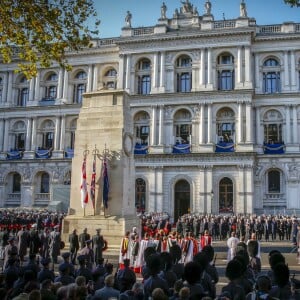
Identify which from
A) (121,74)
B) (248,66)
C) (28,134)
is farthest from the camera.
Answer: (28,134)

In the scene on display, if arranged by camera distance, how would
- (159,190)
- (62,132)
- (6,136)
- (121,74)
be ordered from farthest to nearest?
(6,136) → (62,132) → (121,74) → (159,190)

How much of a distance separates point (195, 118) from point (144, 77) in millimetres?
7751

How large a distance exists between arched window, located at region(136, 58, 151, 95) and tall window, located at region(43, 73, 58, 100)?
35.1 feet

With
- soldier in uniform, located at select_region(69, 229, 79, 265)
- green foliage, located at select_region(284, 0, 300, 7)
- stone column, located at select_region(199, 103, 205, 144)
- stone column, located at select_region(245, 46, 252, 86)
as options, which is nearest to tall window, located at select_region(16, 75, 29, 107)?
stone column, located at select_region(199, 103, 205, 144)

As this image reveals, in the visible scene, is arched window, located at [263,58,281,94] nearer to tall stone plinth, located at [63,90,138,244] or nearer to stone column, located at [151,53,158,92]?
stone column, located at [151,53,158,92]

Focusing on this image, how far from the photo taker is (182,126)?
42.5 metres

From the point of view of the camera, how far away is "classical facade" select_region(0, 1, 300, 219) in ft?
130

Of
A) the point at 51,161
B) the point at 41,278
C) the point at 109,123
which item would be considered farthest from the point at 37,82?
the point at 41,278

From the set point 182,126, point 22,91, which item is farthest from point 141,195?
point 22,91

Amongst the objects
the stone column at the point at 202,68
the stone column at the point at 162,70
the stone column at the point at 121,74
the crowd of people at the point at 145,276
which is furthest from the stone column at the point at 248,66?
the crowd of people at the point at 145,276

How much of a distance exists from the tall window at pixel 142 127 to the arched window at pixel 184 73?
458cm

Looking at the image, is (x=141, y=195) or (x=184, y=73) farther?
(x=184, y=73)

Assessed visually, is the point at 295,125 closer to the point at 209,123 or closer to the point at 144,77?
the point at 209,123

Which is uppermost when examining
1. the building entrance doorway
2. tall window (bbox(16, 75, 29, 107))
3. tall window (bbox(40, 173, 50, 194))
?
tall window (bbox(16, 75, 29, 107))
